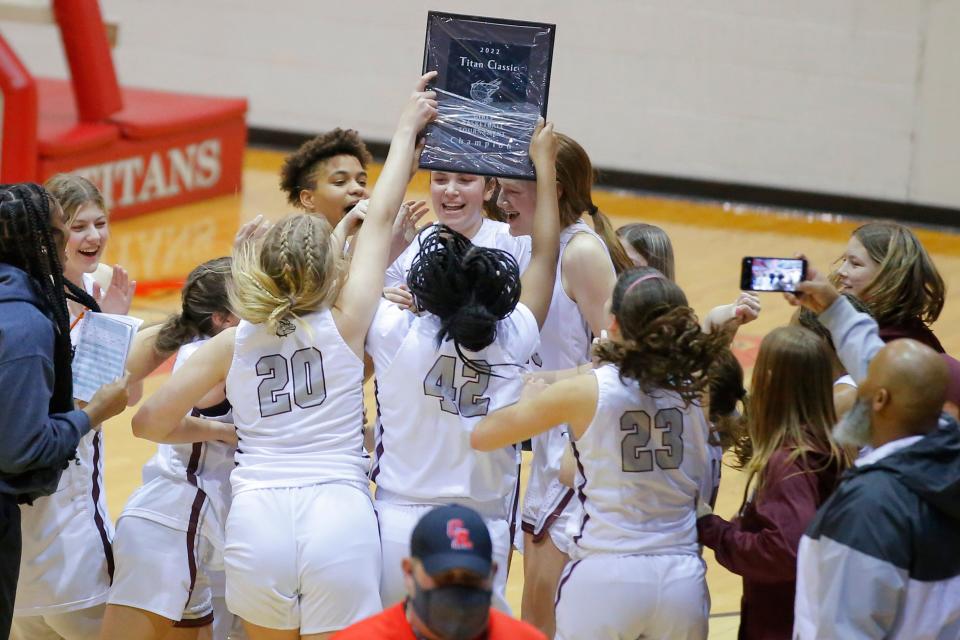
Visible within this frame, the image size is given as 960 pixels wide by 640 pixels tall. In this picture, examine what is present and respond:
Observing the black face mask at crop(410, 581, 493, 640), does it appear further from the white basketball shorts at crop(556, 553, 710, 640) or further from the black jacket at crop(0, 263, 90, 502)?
the black jacket at crop(0, 263, 90, 502)

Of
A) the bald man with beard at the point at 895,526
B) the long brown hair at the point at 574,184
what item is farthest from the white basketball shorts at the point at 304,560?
the long brown hair at the point at 574,184

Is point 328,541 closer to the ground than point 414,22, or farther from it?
closer to the ground

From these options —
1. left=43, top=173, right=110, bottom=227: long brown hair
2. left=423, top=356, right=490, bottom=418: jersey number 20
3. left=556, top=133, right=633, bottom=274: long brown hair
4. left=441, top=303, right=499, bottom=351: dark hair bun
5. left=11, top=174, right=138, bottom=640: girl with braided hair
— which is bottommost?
left=11, top=174, right=138, bottom=640: girl with braided hair

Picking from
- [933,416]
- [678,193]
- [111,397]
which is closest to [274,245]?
[111,397]

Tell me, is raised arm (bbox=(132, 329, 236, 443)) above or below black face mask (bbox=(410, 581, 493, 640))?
→ above

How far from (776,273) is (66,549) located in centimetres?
210

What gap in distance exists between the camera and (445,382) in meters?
3.48

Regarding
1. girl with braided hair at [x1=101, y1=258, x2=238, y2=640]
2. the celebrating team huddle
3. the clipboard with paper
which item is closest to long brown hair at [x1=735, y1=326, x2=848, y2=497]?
the celebrating team huddle

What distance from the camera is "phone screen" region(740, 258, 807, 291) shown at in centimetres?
345

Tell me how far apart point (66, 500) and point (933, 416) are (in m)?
2.35

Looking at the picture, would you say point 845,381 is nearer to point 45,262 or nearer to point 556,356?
point 556,356

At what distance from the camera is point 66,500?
12.4 feet

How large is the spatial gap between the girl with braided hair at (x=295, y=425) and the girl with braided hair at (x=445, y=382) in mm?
72

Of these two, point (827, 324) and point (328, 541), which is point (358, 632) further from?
point (827, 324)
